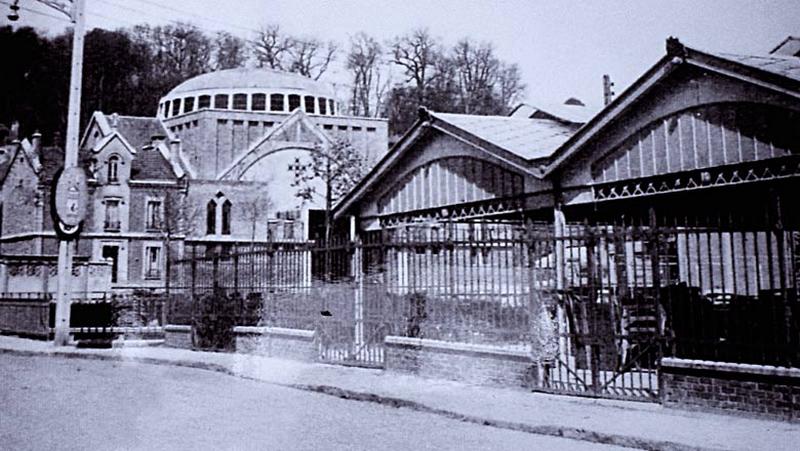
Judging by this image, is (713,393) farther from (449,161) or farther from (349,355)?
(449,161)

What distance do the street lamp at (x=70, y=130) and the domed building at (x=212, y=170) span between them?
Answer: 200 cm

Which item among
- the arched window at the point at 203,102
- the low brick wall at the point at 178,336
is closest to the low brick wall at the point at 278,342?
the low brick wall at the point at 178,336

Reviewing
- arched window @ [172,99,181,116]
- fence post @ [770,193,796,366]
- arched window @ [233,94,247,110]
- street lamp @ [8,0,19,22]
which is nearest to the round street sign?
arched window @ [172,99,181,116]

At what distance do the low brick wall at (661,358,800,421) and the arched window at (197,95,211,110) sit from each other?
9241 mm

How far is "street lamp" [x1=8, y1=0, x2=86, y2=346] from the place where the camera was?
A: 12.4m

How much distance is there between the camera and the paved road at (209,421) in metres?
6.45

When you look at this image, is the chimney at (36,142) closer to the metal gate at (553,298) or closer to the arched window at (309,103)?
the metal gate at (553,298)

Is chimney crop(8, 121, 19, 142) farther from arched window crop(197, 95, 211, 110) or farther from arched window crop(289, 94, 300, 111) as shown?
arched window crop(289, 94, 300, 111)

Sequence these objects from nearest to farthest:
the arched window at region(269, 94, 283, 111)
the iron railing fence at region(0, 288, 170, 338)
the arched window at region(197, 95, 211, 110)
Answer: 1. the arched window at region(197, 95, 211, 110)
2. the arched window at region(269, 94, 283, 111)
3. the iron railing fence at region(0, 288, 170, 338)

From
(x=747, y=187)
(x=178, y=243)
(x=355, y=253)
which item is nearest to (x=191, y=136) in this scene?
(x=178, y=243)

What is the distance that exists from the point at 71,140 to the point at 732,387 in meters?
11.4

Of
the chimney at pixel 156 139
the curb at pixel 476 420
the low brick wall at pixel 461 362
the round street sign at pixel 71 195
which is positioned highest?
the chimney at pixel 156 139

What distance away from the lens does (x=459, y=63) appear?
8.91 metres

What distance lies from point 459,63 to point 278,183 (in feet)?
62.8
